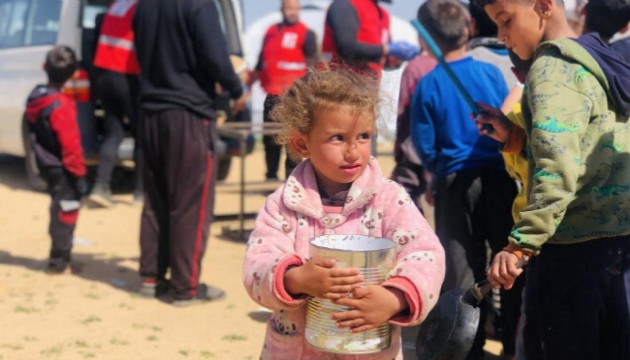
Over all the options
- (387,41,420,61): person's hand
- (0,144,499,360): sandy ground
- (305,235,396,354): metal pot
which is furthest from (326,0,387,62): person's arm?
(305,235,396,354): metal pot

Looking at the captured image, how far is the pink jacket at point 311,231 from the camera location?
2.53m

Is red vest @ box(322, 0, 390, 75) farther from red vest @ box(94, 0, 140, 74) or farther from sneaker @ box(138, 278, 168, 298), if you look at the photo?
red vest @ box(94, 0, 140, 74)

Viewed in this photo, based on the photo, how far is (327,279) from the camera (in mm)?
Result: 2314

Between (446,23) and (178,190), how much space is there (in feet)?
6.98

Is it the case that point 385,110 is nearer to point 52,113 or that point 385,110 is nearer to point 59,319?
point 59,319

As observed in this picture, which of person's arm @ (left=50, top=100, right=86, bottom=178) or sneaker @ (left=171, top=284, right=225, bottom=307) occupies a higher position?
person's arm @ (left=50, top=100, right=86, bottom=178)

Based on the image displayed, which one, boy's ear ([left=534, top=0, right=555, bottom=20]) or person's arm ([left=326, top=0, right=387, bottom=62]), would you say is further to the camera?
person's arm ([left=326, top=0, right=387, bottom=62])

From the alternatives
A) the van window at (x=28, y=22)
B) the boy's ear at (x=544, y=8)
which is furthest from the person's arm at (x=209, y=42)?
the van window at (x=28, y=22)

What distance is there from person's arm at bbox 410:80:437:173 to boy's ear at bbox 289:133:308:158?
2.10 m

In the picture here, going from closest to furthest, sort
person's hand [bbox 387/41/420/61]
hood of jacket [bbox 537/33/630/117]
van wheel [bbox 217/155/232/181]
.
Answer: hood of jacket [bbox 537/33/630/117]
person's hand [bbox 387/41/420/61]
van wheel [bbox 217/155/232/181]

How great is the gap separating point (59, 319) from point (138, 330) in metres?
0.56

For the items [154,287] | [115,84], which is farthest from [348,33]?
[115,84]

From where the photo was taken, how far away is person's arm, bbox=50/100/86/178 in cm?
707

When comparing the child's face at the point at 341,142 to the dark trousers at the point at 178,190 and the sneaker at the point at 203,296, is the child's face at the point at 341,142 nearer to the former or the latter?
the dark trousers at the point at 178,190
